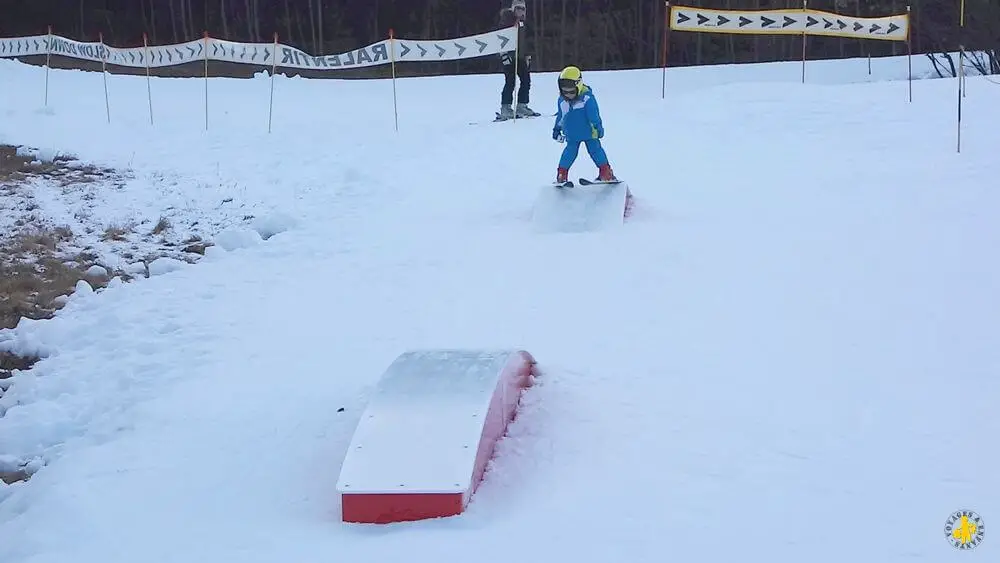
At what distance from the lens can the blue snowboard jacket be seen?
10391 mm

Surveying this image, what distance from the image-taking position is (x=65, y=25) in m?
28.5

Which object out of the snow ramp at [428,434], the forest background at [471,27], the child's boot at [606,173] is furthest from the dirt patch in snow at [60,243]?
the forest background at [471,27]

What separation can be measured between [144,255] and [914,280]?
6.52m

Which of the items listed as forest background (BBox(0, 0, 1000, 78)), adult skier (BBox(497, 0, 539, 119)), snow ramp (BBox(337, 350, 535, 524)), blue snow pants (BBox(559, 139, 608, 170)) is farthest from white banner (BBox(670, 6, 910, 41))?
snow ramp (BBox(337, 350, 535, 524))

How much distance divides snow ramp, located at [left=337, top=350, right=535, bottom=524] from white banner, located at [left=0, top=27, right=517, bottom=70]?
1077 cm

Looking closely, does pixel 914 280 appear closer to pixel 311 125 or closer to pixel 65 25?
pixel 311 125

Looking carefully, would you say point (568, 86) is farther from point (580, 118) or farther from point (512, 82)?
point (512, 82)

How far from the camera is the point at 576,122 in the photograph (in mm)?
10453

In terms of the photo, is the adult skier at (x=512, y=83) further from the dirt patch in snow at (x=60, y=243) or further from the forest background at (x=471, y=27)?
the forest background at (x=471, y=27)

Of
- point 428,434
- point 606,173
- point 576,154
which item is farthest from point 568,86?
point 428,434

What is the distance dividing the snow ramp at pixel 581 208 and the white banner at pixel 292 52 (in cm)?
606

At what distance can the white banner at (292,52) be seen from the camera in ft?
53.6

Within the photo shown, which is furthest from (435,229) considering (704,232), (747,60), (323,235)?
(747,60)

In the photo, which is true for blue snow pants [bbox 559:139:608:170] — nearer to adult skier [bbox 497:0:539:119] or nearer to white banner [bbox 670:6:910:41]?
adult skier [bbox 497:0:539:119]
